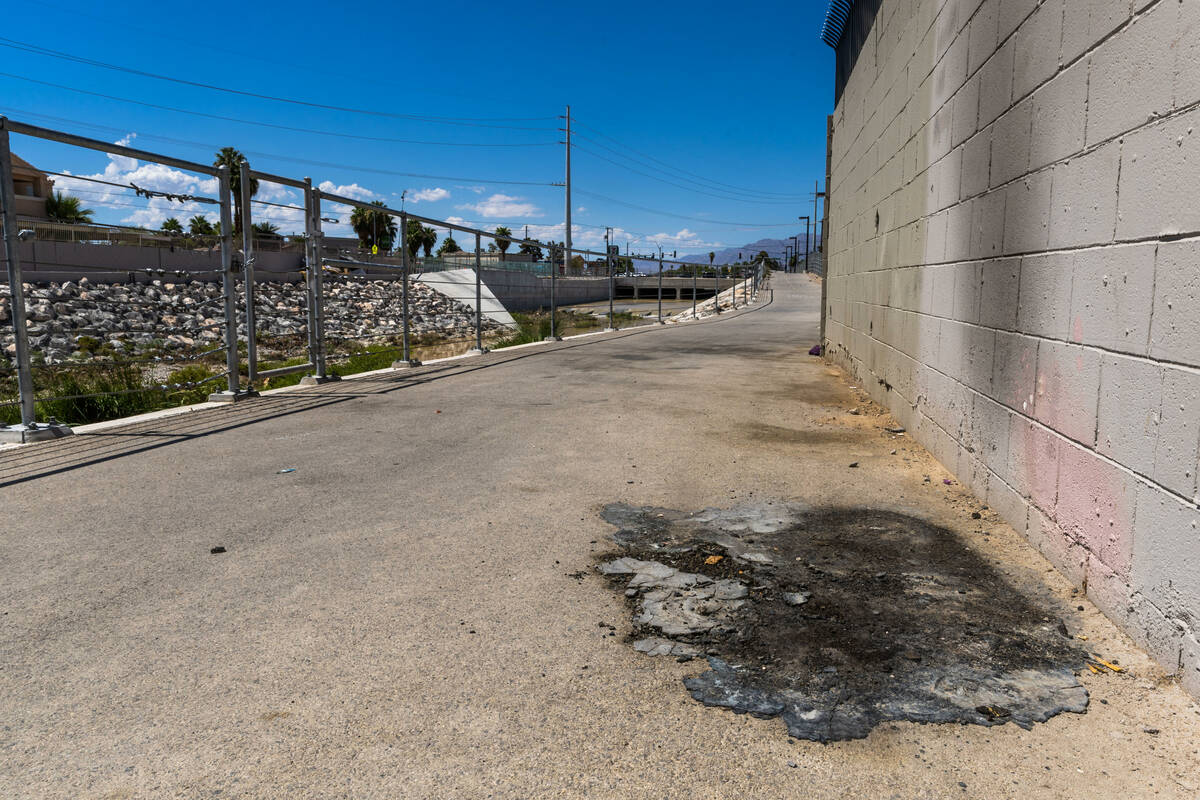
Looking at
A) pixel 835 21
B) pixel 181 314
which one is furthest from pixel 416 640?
pixel 181 314

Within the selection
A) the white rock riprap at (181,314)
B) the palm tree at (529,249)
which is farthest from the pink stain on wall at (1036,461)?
the white rock riprap at (181,314)

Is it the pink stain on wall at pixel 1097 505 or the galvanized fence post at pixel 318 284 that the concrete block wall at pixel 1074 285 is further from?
the galvanized fence post at pixel 318 284

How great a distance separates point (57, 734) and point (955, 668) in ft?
8.68

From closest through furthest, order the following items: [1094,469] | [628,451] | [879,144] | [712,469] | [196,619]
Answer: [196,619] < [1094,469] < [712,469] < [628,451] < [879,144]

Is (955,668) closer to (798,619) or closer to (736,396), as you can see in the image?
(798,619)

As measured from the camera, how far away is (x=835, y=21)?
1091 centimetres

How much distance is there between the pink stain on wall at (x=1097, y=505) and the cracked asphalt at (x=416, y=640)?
234 mm

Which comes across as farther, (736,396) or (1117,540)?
(736,396)

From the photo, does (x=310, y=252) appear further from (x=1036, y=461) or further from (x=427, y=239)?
(x=427, y=239)

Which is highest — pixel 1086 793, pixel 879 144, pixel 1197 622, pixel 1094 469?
pixel 879 144

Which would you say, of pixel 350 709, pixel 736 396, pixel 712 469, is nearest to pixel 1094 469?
pixel 712 469

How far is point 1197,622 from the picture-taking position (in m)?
2.35

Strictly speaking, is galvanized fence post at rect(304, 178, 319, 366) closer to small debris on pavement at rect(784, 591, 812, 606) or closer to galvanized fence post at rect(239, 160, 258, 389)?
galvanized fence post at rect(239, 160, 258, 389)

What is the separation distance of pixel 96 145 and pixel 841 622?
253 inches
